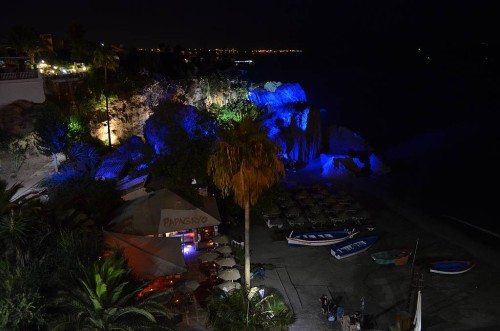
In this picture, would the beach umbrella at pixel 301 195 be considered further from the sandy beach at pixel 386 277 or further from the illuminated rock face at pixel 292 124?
the illuminated rock face at pixel 292 124

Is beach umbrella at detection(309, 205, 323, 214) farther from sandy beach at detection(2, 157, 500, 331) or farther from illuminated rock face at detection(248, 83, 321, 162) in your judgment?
illuminated rock face at detection(248, 83, 321, 162)

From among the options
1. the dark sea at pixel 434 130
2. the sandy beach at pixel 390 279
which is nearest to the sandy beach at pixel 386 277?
the sandy beach at pixel 390 279

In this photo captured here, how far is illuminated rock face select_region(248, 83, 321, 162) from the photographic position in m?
49.6

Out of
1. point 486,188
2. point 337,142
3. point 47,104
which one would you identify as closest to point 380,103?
point 337,142

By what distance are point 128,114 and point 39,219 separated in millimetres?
25390

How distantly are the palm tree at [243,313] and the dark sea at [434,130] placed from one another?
19.7 m

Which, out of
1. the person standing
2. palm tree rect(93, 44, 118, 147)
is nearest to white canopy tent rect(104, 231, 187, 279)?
the person standing

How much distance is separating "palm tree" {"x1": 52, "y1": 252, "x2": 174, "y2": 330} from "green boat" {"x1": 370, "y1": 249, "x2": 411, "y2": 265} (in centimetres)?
1458

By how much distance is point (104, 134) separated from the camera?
37.9 metres

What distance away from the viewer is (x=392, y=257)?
23312 mm

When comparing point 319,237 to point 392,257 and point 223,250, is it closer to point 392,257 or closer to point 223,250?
point 392,257

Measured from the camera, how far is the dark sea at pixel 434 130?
37.3 metres

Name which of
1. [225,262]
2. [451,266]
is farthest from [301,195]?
[225,262]

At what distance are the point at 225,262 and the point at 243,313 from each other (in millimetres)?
4311
